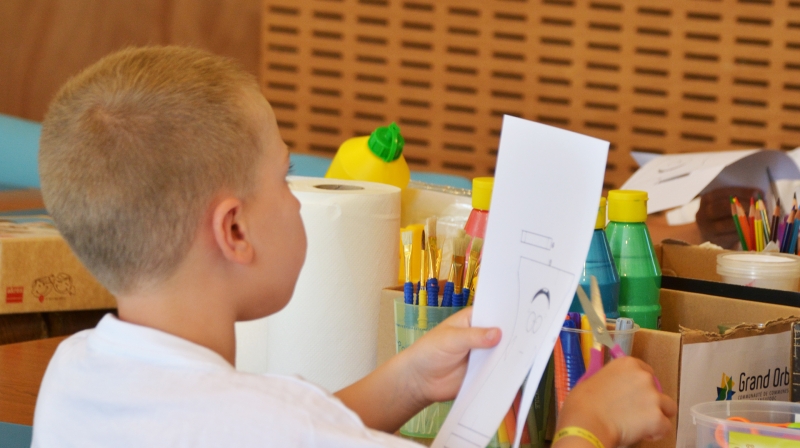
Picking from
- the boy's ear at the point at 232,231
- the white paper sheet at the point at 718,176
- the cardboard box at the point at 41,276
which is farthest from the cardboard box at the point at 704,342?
the cardboard box at the point at 41,276

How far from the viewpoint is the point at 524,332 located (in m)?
0.71

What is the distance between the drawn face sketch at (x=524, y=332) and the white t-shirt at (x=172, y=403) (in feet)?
0.38

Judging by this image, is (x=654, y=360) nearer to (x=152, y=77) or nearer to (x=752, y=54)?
(x=152, y=77)

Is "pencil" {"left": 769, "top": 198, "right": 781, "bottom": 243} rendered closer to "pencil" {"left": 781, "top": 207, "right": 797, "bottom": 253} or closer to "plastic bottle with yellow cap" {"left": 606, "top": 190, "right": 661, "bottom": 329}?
"pencil" {"left": 781, "top": 207, "right": 797, "bottom": 253}

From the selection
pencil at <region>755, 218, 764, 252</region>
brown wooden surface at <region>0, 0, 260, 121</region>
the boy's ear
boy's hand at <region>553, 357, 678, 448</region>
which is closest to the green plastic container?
boy's hand at <region>553, 357, 678, 448</region>

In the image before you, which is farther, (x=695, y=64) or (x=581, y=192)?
(x=695, y=64)

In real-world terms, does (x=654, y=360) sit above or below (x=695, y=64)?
below

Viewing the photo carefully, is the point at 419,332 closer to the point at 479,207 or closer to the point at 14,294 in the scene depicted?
the point at 479,207

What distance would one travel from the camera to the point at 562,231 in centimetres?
68

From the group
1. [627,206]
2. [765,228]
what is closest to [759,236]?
[765,228]

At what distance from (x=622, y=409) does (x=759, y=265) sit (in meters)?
0.37

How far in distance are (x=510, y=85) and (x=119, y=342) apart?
89.1 inches

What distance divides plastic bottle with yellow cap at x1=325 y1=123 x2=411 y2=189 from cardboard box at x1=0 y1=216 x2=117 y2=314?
0.42 m

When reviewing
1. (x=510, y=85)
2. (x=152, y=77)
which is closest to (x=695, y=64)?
(x=510, y=85)
